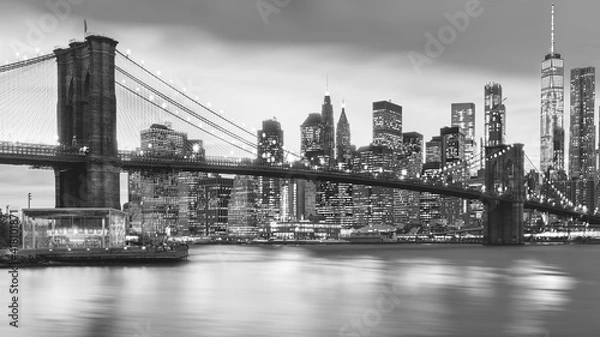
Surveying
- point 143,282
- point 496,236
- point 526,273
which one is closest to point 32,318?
point 143,282

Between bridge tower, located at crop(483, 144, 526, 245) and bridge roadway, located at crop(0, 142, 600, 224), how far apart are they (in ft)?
7.60

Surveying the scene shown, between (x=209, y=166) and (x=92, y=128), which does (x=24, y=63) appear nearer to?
(x=92, y=128)

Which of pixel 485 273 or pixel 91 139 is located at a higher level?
pixel 91 139

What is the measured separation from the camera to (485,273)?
5247 cm

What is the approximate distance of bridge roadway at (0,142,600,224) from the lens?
57844 millimetres

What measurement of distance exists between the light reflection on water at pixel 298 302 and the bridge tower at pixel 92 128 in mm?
11050

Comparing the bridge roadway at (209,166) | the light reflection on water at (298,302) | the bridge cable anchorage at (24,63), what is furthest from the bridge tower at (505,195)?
the bridge cable anchorage at (24,63)

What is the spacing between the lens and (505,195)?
106 metres

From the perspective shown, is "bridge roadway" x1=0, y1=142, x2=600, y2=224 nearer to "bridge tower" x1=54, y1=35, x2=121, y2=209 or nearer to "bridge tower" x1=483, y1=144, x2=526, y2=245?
"bridge tower" x1=54, y1=35, x2=121, y2=209

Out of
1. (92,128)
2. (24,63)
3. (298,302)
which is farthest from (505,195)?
(298,302)

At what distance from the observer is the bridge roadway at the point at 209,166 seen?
2277 inches

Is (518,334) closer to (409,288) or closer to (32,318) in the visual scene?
(409,288)

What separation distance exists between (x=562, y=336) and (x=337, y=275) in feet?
79.9

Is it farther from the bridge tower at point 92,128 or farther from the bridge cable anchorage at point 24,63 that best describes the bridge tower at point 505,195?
the bridge cable anchorage at point 24,63
